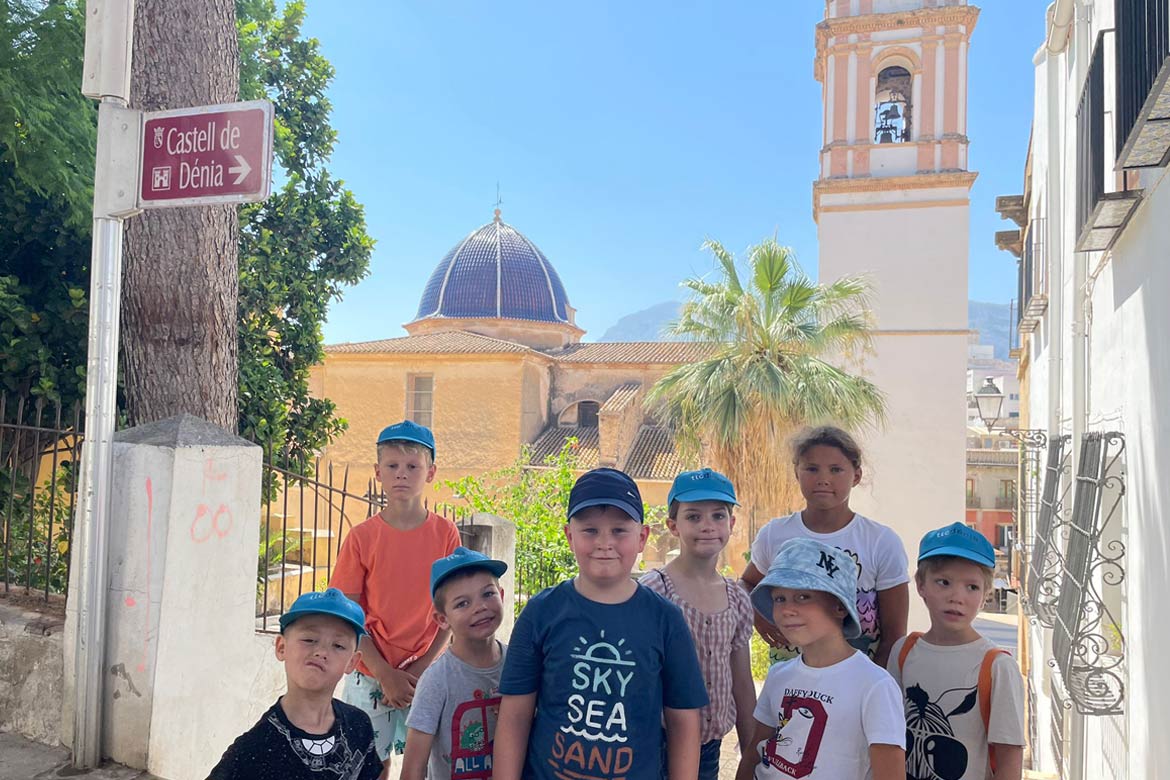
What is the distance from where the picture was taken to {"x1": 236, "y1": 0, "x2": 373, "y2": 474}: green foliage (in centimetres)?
820

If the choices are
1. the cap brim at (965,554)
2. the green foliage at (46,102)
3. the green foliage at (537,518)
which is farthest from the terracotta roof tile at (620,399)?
the cap brim at (965,554)

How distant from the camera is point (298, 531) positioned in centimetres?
950

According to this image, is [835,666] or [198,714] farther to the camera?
[198,714]

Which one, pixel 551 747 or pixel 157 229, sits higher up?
pixel 157 229

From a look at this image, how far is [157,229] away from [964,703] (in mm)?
4244

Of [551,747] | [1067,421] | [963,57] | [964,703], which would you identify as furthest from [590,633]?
[963,57]

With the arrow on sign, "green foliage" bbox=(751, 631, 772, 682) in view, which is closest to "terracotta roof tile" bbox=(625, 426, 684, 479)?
"green foliage" bbox=(751, 631, 772, 682)

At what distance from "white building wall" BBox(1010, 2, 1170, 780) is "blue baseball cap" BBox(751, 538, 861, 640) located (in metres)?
1.57

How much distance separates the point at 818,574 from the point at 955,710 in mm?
595

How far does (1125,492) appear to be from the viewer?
4.21 metres

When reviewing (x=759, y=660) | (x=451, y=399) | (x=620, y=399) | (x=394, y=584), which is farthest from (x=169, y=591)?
(x=451, y=399)

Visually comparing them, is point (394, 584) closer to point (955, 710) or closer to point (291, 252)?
point (955, 710)

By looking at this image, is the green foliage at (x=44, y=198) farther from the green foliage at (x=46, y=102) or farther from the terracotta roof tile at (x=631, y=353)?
the terracotta roof tile at (x=631, y=353)

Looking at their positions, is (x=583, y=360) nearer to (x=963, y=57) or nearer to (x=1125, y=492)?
(x=963, y=57)
